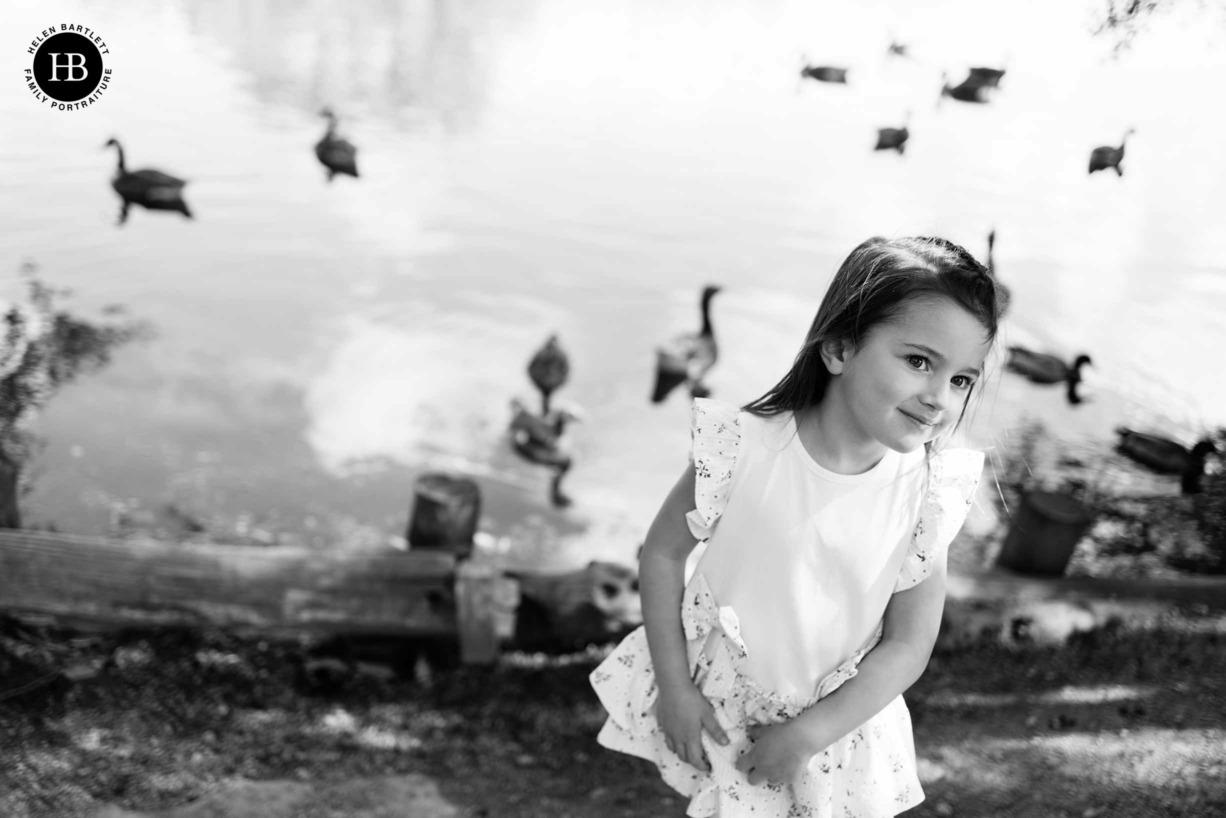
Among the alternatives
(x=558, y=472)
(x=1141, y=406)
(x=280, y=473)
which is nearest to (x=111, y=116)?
(x=280, y=473)

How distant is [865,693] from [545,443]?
437cm

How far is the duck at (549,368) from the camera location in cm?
659

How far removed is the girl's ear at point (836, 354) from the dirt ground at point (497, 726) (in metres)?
1.79

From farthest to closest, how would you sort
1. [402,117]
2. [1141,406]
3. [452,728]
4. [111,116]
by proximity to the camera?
[402,117] < [111,116] < [1141,406] < [452,728]

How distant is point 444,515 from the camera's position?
380 cm

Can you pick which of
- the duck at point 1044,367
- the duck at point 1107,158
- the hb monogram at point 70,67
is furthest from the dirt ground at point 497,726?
the hb monogram at point 70,67

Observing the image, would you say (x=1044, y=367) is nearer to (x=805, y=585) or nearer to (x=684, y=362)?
(x=684, y=362)

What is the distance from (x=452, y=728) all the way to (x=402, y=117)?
41.9 feet

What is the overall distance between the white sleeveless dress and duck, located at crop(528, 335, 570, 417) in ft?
15.7

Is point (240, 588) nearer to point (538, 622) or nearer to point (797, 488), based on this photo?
point (538, 622)

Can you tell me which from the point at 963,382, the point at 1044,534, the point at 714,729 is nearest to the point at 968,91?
the point at 1044,534

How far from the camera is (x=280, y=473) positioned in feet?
19.1

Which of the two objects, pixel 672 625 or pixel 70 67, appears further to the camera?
pixel 70 67

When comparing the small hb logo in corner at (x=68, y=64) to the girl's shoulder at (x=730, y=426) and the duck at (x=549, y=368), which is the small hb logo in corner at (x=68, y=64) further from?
the girl's shoulder at (x=730, y=426)
